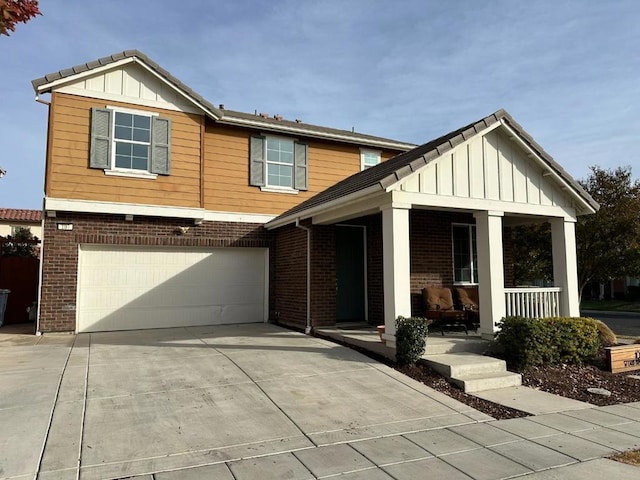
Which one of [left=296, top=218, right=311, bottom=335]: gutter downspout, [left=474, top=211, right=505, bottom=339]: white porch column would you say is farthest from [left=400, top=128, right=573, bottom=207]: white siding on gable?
[left=296, top=218, right=311, bottom=335]: gutter downspout

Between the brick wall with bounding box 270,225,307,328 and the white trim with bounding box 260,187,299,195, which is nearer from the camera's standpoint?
the brick wall with bounding box 270,225,307,328

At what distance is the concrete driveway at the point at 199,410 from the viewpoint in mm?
4059

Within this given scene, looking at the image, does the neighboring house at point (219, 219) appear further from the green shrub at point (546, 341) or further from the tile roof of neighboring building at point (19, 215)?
the tile roof of neighboring building at point (19, 215)

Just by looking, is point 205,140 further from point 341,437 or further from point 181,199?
point 341,437

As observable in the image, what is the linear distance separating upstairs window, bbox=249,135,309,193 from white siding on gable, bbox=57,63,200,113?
2012mm

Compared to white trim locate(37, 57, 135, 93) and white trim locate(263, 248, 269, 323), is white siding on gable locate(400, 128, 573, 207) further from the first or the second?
white trim locate(37, 57, 135, 93)

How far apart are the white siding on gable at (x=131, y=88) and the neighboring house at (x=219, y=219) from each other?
2 cm


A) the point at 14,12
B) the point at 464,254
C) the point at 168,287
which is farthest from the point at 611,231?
the point at 14,12

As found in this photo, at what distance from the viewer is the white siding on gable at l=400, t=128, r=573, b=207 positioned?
814 cm

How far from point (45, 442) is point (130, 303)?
7178 millimetres

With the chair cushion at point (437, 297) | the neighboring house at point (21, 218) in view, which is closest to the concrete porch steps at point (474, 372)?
the chair cushion at point (437, 297)

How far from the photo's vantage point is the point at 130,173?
10.9 m

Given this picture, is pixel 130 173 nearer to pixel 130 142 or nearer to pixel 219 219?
pixel 130 142

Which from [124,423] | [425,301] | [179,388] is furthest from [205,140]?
[124,423]
